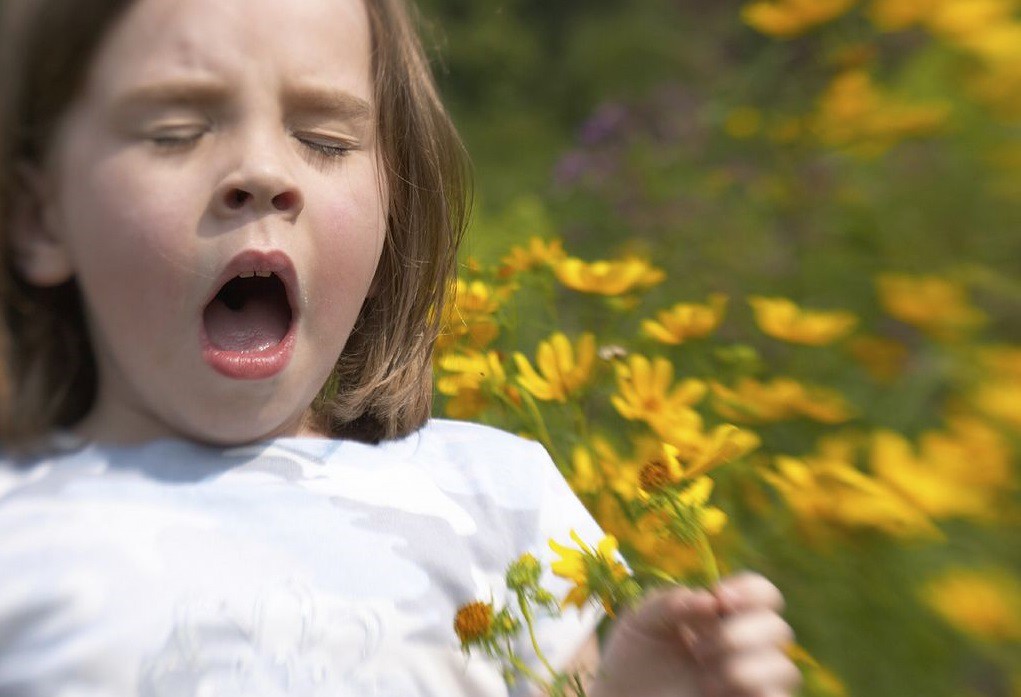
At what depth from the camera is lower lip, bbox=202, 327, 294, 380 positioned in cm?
93

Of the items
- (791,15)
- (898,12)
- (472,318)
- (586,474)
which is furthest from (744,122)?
(586,474)

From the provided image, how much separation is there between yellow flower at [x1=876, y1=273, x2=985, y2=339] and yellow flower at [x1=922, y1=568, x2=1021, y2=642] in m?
0.20

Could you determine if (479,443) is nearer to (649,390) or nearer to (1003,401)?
(649,390)

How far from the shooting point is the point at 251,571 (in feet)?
2.93

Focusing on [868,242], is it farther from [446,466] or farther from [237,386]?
[237,386]

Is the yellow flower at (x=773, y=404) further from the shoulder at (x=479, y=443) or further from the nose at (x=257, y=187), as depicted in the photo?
the nose at (x=257, y=187)

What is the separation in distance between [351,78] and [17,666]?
1.71ft

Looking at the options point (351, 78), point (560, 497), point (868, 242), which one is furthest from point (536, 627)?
point (868, 242)

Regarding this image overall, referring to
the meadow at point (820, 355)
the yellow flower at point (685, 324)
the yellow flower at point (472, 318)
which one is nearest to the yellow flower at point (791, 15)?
the meadow at point (820, 355)

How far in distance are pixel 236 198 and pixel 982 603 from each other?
587 millimetres

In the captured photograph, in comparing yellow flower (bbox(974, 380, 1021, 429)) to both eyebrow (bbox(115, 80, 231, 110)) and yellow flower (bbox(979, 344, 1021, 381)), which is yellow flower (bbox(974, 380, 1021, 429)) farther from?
eyebrow (bbox(115, 80, 231, 110))

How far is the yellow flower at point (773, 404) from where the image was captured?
1240 mm

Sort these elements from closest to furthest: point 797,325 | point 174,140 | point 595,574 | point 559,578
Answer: point 595,574 → point 174,140 → point 559,578 → point 797,325

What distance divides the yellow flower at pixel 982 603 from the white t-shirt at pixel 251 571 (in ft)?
1.06
